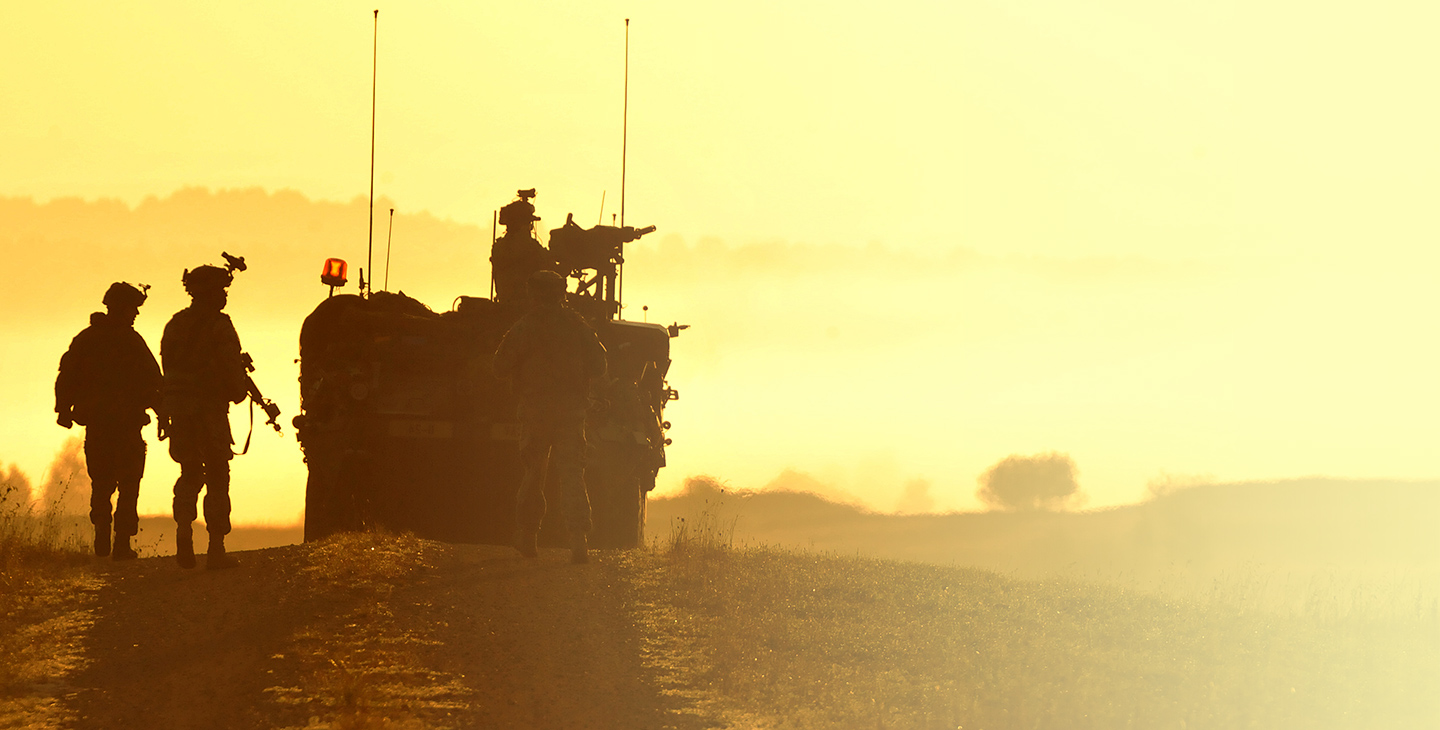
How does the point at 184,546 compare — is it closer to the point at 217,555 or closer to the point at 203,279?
the point at 217,555

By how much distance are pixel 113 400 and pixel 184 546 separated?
6.75 ft

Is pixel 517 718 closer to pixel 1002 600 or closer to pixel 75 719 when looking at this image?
pixel 75 719

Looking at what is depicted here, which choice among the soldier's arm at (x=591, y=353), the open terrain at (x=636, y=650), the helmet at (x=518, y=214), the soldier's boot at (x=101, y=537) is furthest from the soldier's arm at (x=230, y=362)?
the helmet at (x=518, y=214)

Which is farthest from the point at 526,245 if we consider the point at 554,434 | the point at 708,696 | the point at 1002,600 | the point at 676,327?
the point at 708,696

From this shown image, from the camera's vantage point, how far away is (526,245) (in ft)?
58.3

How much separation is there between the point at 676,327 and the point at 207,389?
8717 mm

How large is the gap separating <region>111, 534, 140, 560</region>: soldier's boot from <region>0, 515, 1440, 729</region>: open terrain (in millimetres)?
298

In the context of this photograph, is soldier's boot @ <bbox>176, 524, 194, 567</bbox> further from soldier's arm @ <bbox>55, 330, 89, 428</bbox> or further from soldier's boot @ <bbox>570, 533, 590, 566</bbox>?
soldier's boot @ <bbox>570, 533, 590, 566</bbox>

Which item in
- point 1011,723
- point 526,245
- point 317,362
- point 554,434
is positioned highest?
point 526,245

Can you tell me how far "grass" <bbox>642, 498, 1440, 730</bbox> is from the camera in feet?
28.4

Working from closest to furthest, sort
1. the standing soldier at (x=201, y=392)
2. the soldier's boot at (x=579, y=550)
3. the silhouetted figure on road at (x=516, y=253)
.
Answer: the standing soldier at (x=201, y=392)
the soldier's boot at (x=579, y=550)
the silhouetted figure on road at (x=516, y=253)

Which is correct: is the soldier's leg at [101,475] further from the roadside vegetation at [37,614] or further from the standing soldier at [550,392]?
the standing soldier at [550,392]

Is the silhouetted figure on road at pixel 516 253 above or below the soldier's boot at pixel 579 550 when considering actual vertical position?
above

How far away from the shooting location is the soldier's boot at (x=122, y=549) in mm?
13508
